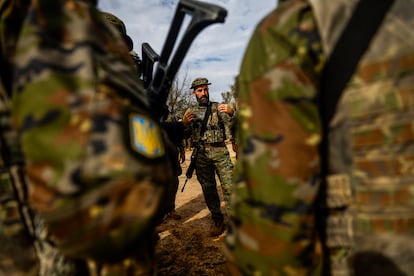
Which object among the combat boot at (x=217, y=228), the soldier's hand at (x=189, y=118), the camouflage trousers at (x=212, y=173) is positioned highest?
the soldier's hand at (x=189, y=118)

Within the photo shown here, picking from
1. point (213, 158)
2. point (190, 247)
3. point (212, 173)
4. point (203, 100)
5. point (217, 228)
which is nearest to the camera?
point (190, 247)

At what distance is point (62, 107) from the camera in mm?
741

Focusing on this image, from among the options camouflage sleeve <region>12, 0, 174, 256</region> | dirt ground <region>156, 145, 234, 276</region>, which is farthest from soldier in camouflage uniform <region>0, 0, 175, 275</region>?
dirt ground <region>156, 145, 234, 276</region>

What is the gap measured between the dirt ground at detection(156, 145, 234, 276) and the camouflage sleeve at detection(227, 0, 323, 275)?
235 cm

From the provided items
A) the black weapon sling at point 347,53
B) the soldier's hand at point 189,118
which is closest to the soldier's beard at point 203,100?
the soldier's hand at point 189,118

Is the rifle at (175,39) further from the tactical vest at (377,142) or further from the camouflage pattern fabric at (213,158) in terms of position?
the camouflage pattern fabric at (213,158)

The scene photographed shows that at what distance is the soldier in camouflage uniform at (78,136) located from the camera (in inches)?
28.9

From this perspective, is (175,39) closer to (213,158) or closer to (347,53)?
(347,53)

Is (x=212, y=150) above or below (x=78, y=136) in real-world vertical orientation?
below

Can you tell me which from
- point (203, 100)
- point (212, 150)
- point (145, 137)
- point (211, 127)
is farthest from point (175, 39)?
point (203, 100)

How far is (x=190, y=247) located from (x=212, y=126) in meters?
2.00

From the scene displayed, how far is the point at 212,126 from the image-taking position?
15.3 feet

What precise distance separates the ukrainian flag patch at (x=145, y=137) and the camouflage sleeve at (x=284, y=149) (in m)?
0.30

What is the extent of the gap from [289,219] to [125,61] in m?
0.76
